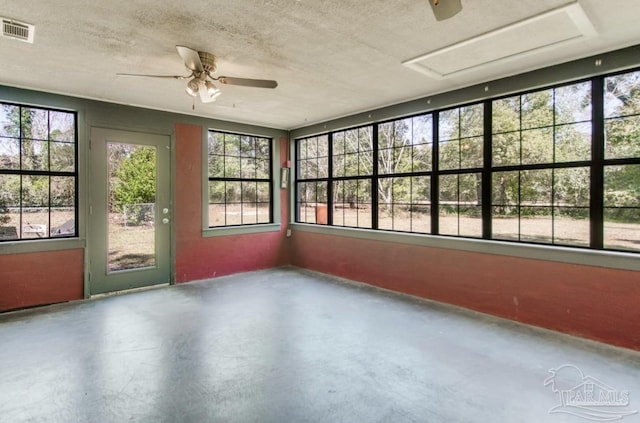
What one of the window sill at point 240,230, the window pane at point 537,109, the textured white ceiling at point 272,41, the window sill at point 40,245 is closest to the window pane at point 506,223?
the window pane at point 537,109

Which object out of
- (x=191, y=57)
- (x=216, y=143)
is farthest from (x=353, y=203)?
(x=191, y=57)

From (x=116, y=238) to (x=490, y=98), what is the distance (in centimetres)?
515

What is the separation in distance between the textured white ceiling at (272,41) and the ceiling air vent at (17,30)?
3.3 inches

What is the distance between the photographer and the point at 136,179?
16.0 feet

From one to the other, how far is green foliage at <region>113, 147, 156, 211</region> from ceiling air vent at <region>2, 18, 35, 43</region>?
224 cm

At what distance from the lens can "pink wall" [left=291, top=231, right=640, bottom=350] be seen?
305 cm

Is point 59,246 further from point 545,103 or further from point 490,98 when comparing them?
point 545,103

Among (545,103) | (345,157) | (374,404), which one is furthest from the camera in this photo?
(345,157)

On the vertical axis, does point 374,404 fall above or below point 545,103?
below

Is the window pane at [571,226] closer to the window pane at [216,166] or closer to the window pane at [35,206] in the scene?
the window pane at [216,166]

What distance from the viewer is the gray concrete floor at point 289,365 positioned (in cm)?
215

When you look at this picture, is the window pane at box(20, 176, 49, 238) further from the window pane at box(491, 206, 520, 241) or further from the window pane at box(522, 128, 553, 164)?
the window pane at box(522, 128, 553, 164)

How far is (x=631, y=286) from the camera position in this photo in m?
2.98

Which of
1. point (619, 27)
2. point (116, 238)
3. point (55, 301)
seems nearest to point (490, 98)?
point (619, 27)
